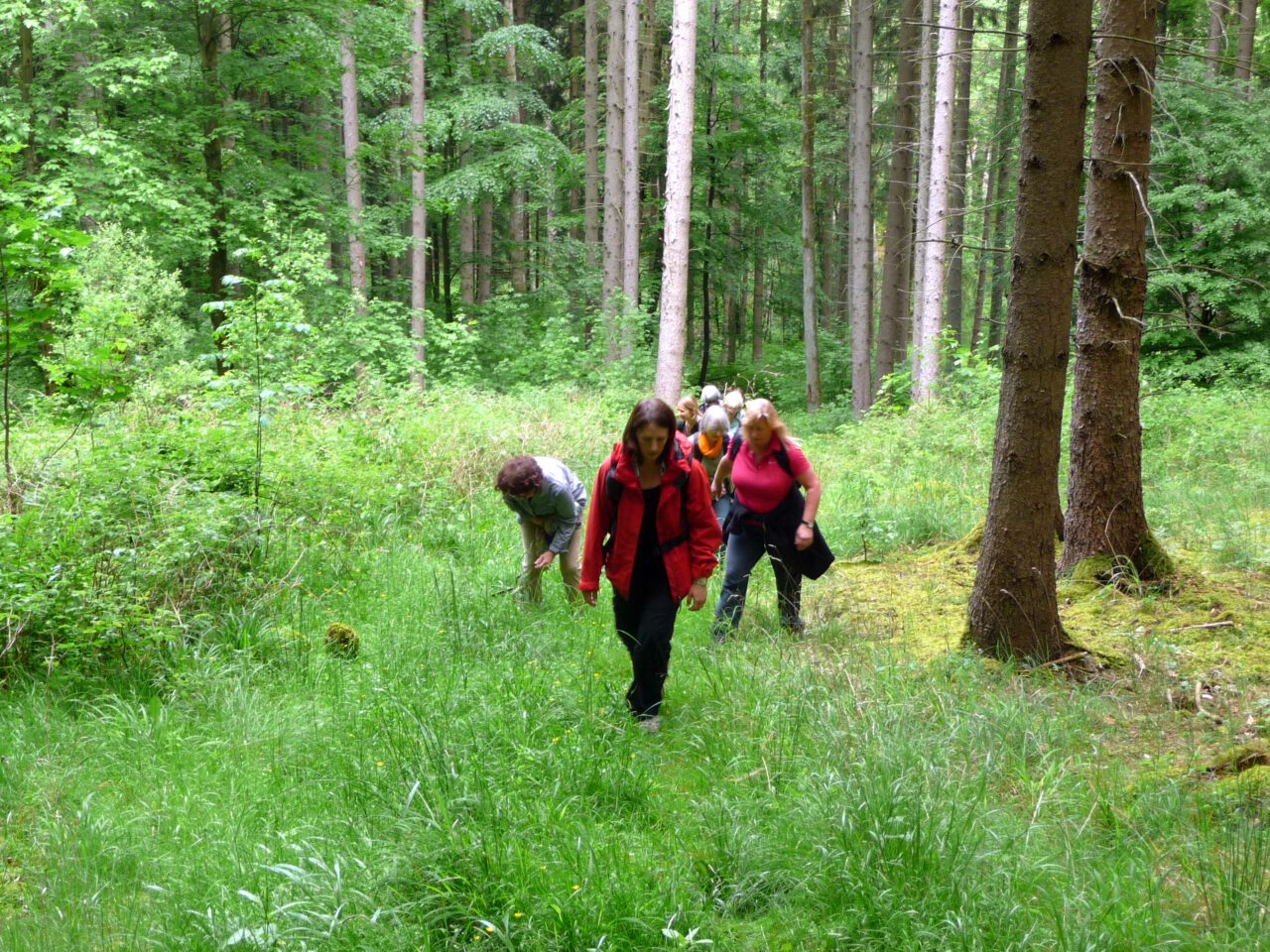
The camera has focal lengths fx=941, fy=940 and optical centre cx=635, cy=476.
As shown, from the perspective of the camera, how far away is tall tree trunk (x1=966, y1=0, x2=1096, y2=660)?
5.16 metres

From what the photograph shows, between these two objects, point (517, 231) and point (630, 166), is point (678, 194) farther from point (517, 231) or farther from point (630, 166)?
point (517, 231)

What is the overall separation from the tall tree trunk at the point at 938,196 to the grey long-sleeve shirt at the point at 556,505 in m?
10.4

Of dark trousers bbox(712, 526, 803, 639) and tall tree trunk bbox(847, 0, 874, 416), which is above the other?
tall tree trunk bbox(847, 0, 874, 416)

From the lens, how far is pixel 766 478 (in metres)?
6.40

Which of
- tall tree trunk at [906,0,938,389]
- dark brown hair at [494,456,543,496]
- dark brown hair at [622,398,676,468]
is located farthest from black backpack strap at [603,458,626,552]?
tall tree trunk at [906,0,938,389]

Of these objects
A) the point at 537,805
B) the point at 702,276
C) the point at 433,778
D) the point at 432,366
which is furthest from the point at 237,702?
the point at 702,276

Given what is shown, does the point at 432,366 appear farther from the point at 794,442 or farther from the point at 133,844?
the point at 133,844

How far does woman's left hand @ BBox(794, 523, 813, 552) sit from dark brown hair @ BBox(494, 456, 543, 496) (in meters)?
1.76

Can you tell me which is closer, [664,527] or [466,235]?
[664,527]

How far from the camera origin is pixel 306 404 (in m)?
10.5

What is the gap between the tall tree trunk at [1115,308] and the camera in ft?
20.8

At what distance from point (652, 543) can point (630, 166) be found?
1728 centimetres

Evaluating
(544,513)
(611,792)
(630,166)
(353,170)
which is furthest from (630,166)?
(611,792)

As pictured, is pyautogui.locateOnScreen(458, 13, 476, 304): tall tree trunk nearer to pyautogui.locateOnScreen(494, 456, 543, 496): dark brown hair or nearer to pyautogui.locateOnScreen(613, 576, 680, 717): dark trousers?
pyautogui.locateOnScreen(494, 456, 543, 496): dark brown hair
